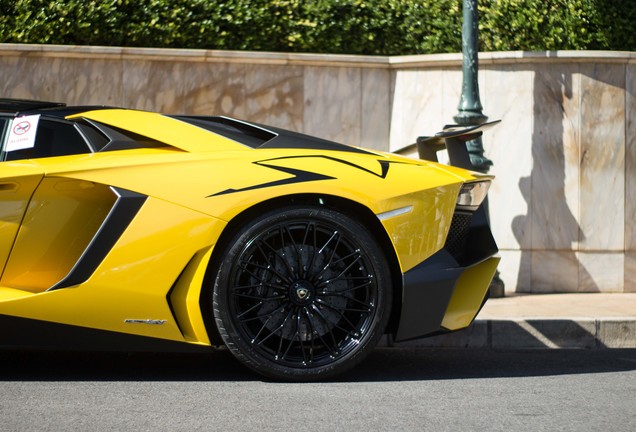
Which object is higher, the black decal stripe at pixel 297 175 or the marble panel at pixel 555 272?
the black decal stripe at pixel 297 175

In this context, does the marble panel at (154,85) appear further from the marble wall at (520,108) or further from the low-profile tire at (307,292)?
the low-profile tire at (307,292)

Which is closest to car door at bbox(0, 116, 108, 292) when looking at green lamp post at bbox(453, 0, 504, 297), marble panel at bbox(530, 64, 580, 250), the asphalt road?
the asphalt road

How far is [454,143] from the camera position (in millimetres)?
6078

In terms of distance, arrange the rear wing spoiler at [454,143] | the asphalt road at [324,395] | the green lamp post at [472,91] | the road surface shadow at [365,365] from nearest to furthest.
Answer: the asphalt road at [324,395] → the road surface shadow at [365,365] → the rear wing spoiler at [454,143] → the green lamp post at [472,91]

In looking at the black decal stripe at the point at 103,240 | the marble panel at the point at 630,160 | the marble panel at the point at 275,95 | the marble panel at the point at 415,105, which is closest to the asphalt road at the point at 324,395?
the black decal stripe at the point at 103,240

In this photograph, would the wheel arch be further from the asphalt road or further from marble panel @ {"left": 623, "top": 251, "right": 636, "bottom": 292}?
marble panel @ {"left": 623, "top": 251, "right": 636, "bottom": 292}

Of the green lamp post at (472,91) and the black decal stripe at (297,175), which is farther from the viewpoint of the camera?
the green lamp post at (472,91)

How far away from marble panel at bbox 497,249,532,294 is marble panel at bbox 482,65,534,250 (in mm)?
68

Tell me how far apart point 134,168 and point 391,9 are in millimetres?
5823

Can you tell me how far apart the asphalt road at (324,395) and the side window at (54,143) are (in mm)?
1080

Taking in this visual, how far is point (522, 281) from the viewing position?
9.16 metres

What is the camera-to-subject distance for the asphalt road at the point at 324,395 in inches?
176

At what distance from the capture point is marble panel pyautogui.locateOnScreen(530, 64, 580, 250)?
29.9ft

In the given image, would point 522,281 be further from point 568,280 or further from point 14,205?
point 14,205
